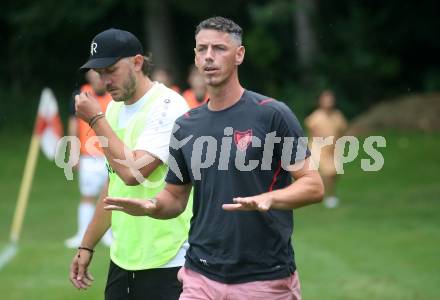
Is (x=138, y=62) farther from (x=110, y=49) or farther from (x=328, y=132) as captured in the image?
(x=328, y=132)

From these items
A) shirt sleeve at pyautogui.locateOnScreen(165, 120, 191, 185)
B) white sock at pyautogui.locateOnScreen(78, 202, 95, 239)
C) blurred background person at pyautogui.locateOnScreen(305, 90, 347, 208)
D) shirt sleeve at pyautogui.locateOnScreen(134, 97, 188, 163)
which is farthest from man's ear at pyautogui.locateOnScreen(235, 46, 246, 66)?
blurred background person at pyautogui.locateOnScreen(305, 90, 347, 208)

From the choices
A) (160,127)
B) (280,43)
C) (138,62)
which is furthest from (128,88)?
(280,43)

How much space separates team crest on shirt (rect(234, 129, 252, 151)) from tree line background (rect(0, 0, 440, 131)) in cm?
2736

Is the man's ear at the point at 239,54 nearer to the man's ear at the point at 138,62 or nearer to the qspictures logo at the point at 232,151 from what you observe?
the qspictures logo at the point at 232,151

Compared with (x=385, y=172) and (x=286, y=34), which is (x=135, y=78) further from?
(x=286, y=34)

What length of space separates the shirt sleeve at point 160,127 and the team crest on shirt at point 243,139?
0.87m

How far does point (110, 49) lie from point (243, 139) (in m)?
1.22

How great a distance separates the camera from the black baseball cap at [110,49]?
6.16m

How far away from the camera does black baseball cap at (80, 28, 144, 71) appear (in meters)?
6.16

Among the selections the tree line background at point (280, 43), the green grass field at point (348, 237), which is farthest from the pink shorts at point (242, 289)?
the tree line background at point (280, 43)

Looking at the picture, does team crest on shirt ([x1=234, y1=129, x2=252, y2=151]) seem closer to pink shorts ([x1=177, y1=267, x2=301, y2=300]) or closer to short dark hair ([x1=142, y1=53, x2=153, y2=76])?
pink shorts ([x1=177, y1=267, x2=301, y2=300])

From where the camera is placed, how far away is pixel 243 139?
17.8 feet

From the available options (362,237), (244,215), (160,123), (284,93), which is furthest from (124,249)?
(284,93)

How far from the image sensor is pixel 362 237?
1551 centimetres
